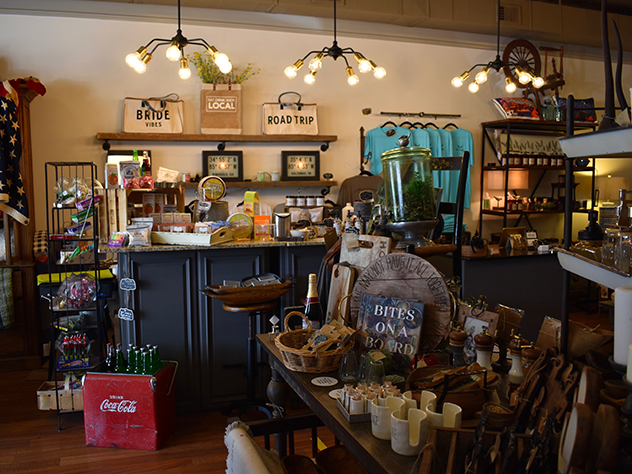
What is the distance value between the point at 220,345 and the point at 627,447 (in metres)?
2.86

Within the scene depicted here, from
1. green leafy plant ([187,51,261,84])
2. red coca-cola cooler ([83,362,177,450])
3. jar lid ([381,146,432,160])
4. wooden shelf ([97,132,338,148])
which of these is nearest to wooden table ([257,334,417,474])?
jar lid ([381,146,432,160])

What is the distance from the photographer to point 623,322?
887 millimetres

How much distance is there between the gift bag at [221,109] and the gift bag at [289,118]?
1.10 feet

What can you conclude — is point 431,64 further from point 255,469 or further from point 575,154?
point 255,469

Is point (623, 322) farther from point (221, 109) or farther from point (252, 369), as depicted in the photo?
point (221, 109)

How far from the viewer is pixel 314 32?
5.78m

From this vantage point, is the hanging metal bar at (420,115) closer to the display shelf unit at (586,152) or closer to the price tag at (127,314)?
the price tag at (127,314)

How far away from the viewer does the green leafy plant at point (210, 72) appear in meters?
5.30

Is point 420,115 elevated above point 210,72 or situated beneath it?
situated beneath

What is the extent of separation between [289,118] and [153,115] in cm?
143

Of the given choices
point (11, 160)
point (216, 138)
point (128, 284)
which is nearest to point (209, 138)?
point (216, 138)

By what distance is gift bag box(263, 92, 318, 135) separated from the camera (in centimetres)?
557

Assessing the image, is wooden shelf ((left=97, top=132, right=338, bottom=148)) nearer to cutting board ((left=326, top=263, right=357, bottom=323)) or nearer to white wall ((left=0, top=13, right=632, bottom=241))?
white wall ((left=0, top=13, right=632, bottom=241))

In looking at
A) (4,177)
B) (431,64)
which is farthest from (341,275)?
(431,64)
